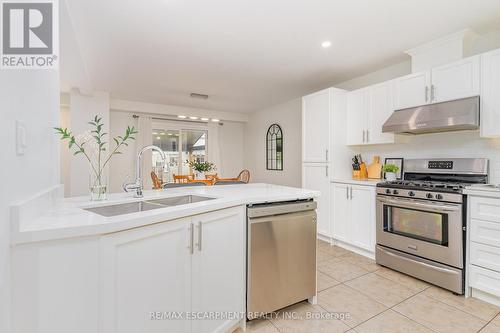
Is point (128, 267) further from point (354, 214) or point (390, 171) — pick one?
point (390, 171)

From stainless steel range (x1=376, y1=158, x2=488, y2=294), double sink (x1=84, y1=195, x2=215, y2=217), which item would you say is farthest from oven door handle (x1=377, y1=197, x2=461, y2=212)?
double sink (x1=84, y1=195, x2=215, y2=217)

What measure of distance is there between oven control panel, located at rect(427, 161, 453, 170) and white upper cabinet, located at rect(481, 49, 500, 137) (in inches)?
19.4

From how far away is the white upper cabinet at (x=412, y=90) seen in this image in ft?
9.14

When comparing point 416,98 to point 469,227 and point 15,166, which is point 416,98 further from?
point 15,166

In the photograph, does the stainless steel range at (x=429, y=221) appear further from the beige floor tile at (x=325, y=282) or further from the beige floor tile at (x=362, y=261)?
the beige floor tile at (x=325, y=282)

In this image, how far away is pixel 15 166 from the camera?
100 centimetres

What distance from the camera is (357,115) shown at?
3.54m

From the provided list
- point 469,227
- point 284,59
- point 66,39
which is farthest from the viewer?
point 284,59

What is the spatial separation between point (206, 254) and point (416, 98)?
2.90 m

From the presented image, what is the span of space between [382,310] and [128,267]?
1.97m

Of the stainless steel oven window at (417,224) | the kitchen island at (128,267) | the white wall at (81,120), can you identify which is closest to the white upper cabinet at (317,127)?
the stainless steel oven window at (417,224)

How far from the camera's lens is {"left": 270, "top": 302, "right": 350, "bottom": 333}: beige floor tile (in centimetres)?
179

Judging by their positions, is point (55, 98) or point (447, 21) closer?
point (55, 98)

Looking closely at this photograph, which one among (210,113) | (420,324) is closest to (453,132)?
(420,324)
